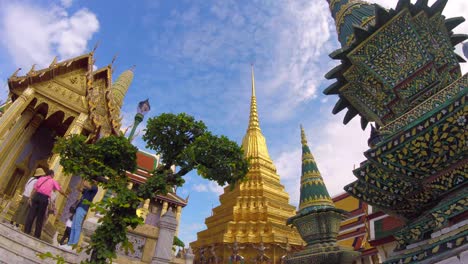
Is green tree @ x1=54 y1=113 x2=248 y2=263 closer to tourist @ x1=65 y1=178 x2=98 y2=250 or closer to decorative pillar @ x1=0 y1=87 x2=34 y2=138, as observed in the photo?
tourist @ x1=65 y1=178 x2=98 y2=250

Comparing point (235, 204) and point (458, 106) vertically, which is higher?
point (235, 204)

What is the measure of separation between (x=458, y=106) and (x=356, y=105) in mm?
2795

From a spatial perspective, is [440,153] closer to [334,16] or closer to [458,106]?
[458,106]

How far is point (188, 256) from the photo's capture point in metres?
10.6

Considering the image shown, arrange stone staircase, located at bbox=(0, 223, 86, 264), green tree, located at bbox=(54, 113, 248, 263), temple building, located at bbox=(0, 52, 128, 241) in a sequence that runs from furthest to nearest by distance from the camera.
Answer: temple building, located at bbox=(0, 52, 128, 241) < stone staircase, located at bbox=(0, 223, 86, 264) < green tree, located at bbox=(54, 113, 248, 263)

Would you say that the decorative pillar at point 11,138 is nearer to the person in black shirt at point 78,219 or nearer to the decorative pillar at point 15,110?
the decorative pillar at point 15,110

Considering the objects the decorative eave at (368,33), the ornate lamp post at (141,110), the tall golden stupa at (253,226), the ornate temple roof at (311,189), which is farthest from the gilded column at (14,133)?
the tall golden stupa at (253,226)

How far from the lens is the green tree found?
235 inches

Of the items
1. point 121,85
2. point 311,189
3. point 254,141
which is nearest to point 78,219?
point 311,189

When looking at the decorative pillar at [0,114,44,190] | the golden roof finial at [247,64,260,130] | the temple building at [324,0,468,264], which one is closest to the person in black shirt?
the decorative pillar at [0,114,44,190]

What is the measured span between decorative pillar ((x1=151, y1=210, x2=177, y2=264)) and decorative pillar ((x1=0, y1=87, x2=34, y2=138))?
7.10 meters

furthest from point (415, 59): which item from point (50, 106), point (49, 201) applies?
point (50, 106)

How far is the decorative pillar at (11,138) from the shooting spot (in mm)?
12618

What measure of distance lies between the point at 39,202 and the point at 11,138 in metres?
5.37
